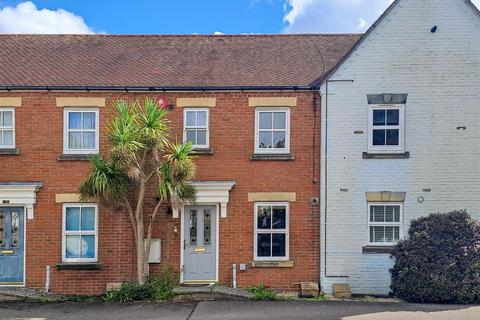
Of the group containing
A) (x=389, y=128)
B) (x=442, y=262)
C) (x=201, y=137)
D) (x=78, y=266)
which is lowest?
(x=78, y=266)

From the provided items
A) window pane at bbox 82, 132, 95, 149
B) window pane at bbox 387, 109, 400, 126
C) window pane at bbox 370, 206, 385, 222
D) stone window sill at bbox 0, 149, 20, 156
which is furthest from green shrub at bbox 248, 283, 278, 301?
stone window sill at bbox 0, 149, 20, 156

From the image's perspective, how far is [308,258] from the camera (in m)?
12.9

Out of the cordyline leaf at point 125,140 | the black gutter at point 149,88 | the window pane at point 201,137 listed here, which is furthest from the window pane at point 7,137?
the window pane at point 201,137

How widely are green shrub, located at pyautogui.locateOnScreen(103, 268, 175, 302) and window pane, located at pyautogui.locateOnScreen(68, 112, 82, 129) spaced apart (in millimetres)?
4664

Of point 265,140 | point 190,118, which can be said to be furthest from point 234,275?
point 190,118

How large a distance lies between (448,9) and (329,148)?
508 cm

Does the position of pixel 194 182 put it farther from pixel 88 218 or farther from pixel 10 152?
pixel 10 152

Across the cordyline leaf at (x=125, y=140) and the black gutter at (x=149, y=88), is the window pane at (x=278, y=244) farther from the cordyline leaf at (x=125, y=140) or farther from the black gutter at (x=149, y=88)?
the cordyline leaf at (x=125, y=140)

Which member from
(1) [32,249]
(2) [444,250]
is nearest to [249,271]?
(2) [444,250]

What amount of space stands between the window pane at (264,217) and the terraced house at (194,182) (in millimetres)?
A: 29

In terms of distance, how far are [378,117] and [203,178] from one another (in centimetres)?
525

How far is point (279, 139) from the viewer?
13.1 m

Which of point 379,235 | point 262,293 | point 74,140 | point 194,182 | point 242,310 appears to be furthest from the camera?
point 74,140

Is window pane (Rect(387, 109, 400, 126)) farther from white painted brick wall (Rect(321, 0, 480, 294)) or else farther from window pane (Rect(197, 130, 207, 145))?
window pane (Rect(197, 130, 207, 145))
